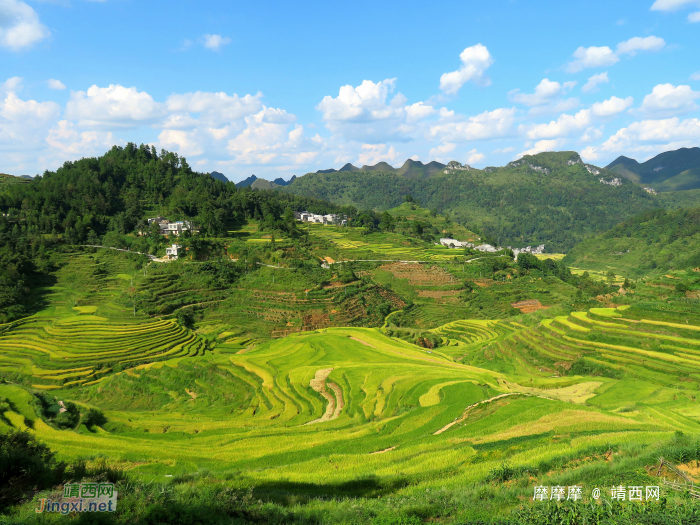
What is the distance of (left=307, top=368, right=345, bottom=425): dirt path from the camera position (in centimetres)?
1920

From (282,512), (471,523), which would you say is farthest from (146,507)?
(471,523)

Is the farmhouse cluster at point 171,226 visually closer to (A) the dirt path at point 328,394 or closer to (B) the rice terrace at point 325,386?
(B) the rice terrace at point 325,386

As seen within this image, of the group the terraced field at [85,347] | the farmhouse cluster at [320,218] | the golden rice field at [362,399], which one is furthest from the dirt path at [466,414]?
the farmhouse cluster at [320,218]

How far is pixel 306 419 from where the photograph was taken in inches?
736

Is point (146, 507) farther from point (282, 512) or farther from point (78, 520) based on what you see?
point (282, 512)

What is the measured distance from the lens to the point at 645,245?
116 m

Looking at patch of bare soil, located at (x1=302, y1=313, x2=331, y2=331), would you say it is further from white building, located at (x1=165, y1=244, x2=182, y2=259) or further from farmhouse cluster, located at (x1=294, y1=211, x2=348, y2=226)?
farmhouse cluster, located at (x1=294, y1=211, x2=348, y2=226)

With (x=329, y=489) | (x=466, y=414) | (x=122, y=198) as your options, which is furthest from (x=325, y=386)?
(x=122, y=198)

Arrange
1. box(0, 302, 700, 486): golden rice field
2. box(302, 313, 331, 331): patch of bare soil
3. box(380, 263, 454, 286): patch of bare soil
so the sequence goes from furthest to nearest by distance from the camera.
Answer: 1. box(380, 263, 454, 286): patch of bare soil
2. box(302, 313, 331, 331): patch of bare soil
3. box(0, 302, 700, 486): golden rice field

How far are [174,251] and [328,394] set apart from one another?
41.8 metres

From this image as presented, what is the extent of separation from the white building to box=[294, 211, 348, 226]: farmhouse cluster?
4912 cm

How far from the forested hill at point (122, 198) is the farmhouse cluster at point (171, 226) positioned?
1.65 m

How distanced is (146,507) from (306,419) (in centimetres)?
1301

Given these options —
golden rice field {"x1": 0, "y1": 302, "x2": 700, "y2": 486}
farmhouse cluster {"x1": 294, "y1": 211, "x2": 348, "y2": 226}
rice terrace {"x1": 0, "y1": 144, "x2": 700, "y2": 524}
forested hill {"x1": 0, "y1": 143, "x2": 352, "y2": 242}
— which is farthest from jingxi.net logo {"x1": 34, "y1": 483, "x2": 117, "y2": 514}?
farmhouse cluster {"x1": 294, "y1": 211, "x2": 348, "y2": 226}
